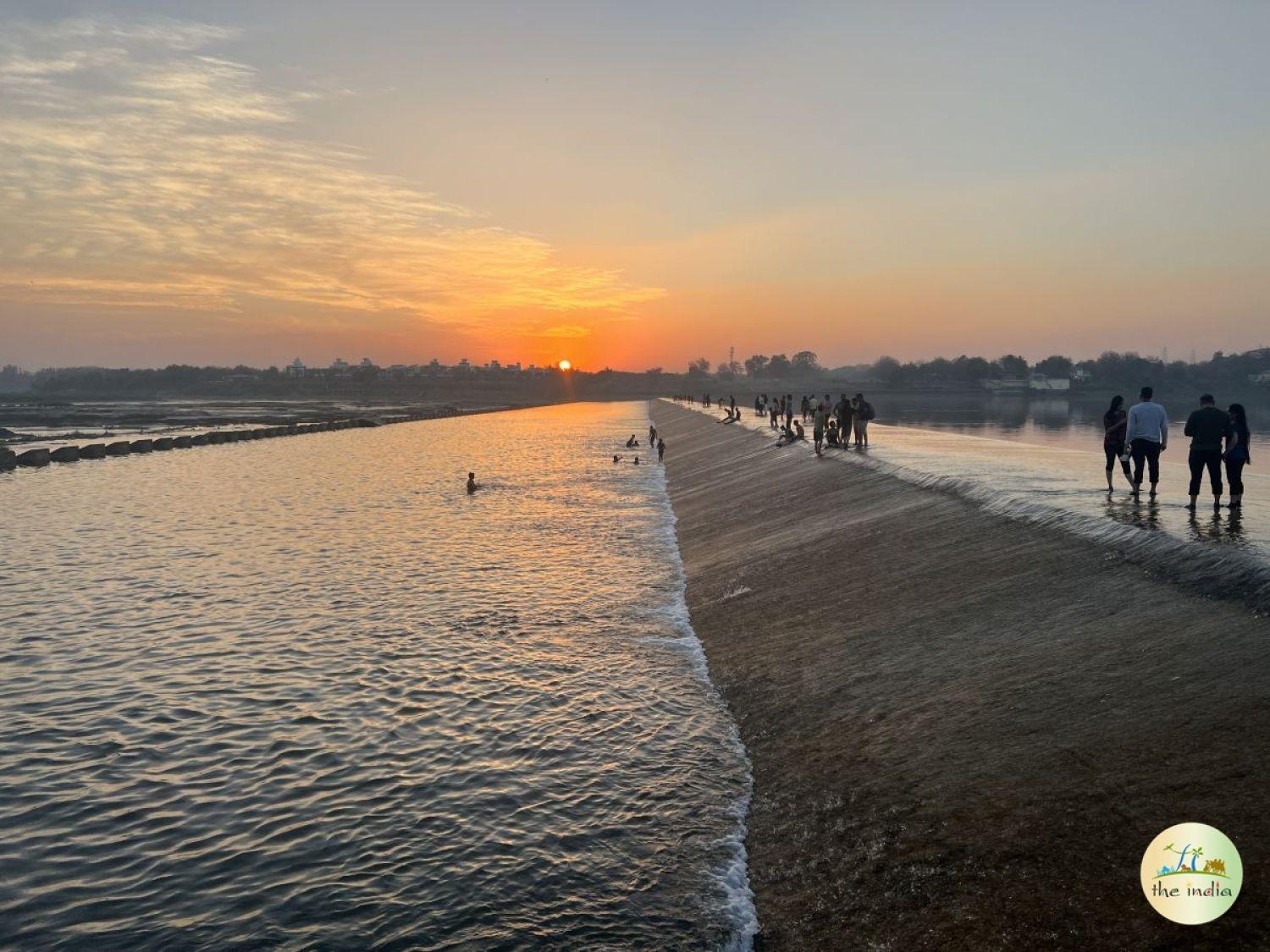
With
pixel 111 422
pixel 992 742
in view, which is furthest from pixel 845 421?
pixel 111 422

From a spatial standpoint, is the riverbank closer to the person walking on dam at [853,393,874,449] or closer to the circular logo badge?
the circular logo badge

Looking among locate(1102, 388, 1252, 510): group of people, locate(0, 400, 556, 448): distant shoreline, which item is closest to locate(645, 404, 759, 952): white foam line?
A: locate(1102, 388, 1252, 510): group of people

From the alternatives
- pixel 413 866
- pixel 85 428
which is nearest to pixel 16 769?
pixel 413 866

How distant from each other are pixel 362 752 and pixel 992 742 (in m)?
10.4

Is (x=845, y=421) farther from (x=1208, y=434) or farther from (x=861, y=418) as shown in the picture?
(x=1208, y=434)

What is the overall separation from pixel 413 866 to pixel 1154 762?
9340 millimetres

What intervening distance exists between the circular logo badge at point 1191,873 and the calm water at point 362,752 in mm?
4357

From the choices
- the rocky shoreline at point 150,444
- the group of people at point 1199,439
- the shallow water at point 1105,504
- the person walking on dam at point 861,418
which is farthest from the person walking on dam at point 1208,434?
the rocky shoreline at point 150,444

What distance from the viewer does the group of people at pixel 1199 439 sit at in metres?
18.7

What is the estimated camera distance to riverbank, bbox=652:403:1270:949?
320 inches

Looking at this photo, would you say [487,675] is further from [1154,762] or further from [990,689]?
[1154,762]

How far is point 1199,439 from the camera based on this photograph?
62.1ft

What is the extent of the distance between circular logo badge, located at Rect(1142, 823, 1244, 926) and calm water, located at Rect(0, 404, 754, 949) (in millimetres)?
4357

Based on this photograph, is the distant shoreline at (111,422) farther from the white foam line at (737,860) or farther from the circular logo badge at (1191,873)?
the circular logo badge at (1191,873)
